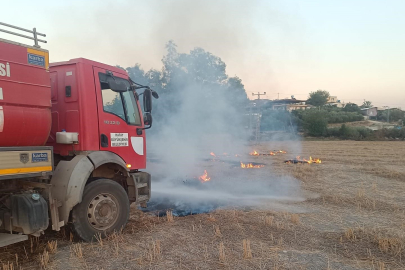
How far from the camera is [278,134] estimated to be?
25.8 meters

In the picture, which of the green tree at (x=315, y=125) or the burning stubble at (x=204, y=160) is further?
the green tree at (x=315, y=125)

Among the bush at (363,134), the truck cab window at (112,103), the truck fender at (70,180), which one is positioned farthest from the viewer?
the bush at (363,134)

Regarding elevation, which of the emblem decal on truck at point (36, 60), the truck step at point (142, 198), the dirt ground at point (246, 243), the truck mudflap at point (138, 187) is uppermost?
the emblem decal on truck at point (36, 60)

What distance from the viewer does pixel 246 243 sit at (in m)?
4.71

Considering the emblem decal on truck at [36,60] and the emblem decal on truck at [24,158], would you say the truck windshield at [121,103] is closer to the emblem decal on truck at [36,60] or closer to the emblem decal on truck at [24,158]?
the emblem decal on truck at [36,60]

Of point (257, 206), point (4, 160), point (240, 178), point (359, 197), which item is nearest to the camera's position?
point (4, 160)

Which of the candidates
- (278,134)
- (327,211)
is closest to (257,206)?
(327,211)

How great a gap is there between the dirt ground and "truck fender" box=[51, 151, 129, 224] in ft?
A: 2.02

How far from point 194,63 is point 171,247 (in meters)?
11.0

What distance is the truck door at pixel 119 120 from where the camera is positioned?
5242mm

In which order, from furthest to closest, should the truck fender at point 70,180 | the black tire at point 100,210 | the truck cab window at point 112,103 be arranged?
the truck cab window at point 112,103 < the black tire at point 100,210 < the truck fender at point 70,180

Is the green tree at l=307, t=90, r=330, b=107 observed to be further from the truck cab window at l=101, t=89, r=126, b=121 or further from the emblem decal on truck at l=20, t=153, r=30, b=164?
the emblem decal on truck at l=20, t=153, r=30, b=164

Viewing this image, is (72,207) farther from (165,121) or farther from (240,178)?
(165,121)

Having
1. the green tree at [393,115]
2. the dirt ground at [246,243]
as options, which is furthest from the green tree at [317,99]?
the dirt ground at [246,243]
